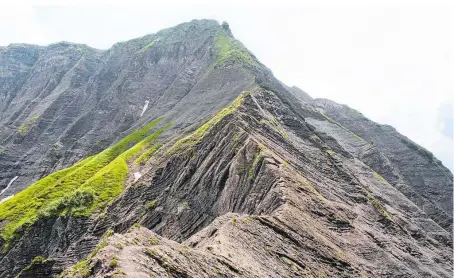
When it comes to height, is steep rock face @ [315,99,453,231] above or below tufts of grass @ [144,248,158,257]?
above

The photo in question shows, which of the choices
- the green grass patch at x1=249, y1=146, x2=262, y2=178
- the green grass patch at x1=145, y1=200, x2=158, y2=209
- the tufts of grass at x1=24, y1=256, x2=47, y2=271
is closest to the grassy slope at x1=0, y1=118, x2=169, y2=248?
the tufts of grass at x1=24, y1=256, x2=47, y2=271

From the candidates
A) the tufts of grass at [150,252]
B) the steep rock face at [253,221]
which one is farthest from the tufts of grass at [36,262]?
the tufts of grass at [150,252]

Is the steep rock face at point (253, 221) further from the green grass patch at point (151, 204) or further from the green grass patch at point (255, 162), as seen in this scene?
the green grass patch at point (151, 204)

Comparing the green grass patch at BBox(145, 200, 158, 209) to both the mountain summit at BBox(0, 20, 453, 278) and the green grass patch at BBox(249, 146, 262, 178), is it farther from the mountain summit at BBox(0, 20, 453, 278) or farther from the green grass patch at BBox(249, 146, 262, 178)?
the green grass patch at BBox(249, 146, 262, 178)

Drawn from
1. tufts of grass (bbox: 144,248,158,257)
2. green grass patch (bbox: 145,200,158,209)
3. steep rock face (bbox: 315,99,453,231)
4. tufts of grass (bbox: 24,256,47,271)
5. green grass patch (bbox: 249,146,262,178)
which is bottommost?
tufts of grass (bbox: 24,256,47,271)

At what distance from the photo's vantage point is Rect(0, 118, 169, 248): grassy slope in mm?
92688

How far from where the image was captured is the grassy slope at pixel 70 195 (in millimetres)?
92688

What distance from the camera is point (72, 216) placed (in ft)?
291

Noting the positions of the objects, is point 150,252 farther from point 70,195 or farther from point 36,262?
point 70,195

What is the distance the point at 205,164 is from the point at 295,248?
3067 cm

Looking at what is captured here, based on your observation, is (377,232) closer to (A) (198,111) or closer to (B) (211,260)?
(B) (211,260)

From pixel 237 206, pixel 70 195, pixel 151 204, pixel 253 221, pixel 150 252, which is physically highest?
pixel 253 221

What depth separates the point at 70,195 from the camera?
97.4 m

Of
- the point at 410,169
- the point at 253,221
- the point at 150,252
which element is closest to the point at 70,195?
the point at 253,221
